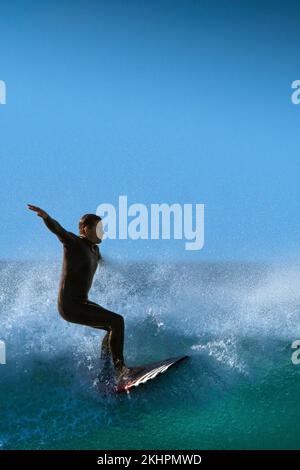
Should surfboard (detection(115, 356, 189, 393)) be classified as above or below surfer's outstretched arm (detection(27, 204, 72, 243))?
below

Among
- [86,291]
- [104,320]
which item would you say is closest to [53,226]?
[86,291]

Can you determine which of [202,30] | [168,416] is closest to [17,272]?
[168,416]

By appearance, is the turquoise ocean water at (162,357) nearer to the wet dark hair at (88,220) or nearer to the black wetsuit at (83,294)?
the black wetsuit at (83,294)

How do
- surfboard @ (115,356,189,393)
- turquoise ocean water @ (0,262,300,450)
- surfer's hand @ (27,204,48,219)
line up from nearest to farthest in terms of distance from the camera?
surfer's hand @ (27,204,48,219), surfboard @ (115,356,189,393), turquoise ocean water @ (0,262,300,450)

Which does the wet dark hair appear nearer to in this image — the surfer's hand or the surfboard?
the surfer's hand

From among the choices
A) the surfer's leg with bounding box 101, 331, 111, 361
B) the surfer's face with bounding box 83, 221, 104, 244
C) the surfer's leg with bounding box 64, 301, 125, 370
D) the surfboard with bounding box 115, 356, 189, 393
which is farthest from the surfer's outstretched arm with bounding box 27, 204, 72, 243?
the surfboard with bounding box 115, 356, 189, 393

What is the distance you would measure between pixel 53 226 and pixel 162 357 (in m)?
1.01

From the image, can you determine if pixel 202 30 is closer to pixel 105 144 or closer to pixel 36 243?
pixel 105 144

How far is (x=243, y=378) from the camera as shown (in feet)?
11.9

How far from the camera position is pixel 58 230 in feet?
10.9

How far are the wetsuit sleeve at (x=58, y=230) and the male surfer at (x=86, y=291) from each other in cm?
3

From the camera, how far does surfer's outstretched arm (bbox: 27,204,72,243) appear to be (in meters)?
3.25

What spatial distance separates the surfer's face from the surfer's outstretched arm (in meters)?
0.12

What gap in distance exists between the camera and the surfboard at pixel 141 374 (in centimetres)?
342
